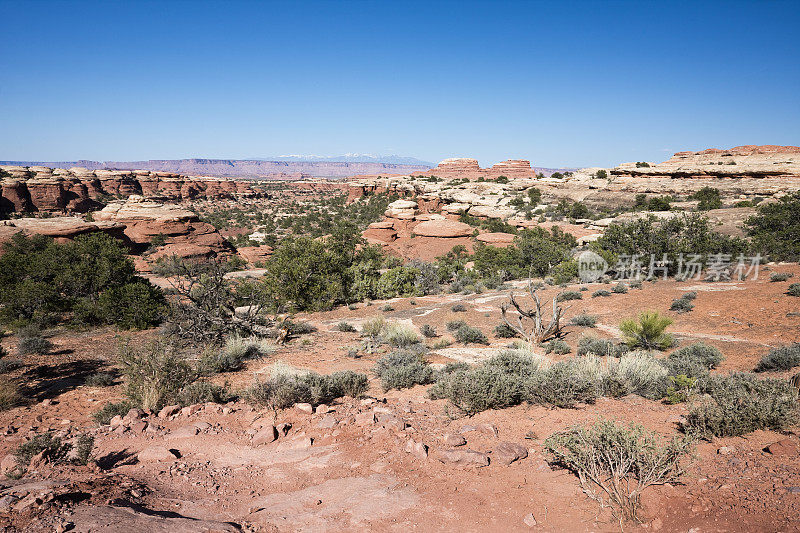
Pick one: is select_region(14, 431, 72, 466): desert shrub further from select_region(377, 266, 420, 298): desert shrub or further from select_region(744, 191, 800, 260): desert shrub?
select_region(744, 191, 800, 260): desert shrub

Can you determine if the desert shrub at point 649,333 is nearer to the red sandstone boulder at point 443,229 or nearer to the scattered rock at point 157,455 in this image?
the scattered rock at point 157,455

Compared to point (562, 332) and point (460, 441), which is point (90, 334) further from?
point (562, 332)

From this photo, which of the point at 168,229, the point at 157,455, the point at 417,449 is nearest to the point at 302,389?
the point at 157,455

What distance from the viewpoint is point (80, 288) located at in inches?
620


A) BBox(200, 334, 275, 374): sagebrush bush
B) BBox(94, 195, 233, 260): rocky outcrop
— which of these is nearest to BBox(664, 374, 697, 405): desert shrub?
BBox(200, 334, 275, 374): sagebrush bush

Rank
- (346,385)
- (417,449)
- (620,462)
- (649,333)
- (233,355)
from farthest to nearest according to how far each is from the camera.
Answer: (649,333), (233,355), (346,385), (417,449), (620,462)

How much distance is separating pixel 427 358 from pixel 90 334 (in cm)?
1101

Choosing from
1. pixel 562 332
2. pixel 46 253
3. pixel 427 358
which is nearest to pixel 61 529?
pixel 427 358

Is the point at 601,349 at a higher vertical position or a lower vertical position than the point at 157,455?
lower

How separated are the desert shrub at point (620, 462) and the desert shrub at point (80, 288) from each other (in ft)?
43.6

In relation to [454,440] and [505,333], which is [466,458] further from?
[505,333]

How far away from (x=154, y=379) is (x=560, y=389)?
6.06 metres

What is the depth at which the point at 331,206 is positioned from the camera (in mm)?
67188

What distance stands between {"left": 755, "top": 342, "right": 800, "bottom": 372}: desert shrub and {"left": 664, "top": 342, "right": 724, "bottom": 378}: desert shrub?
0.69 meters
